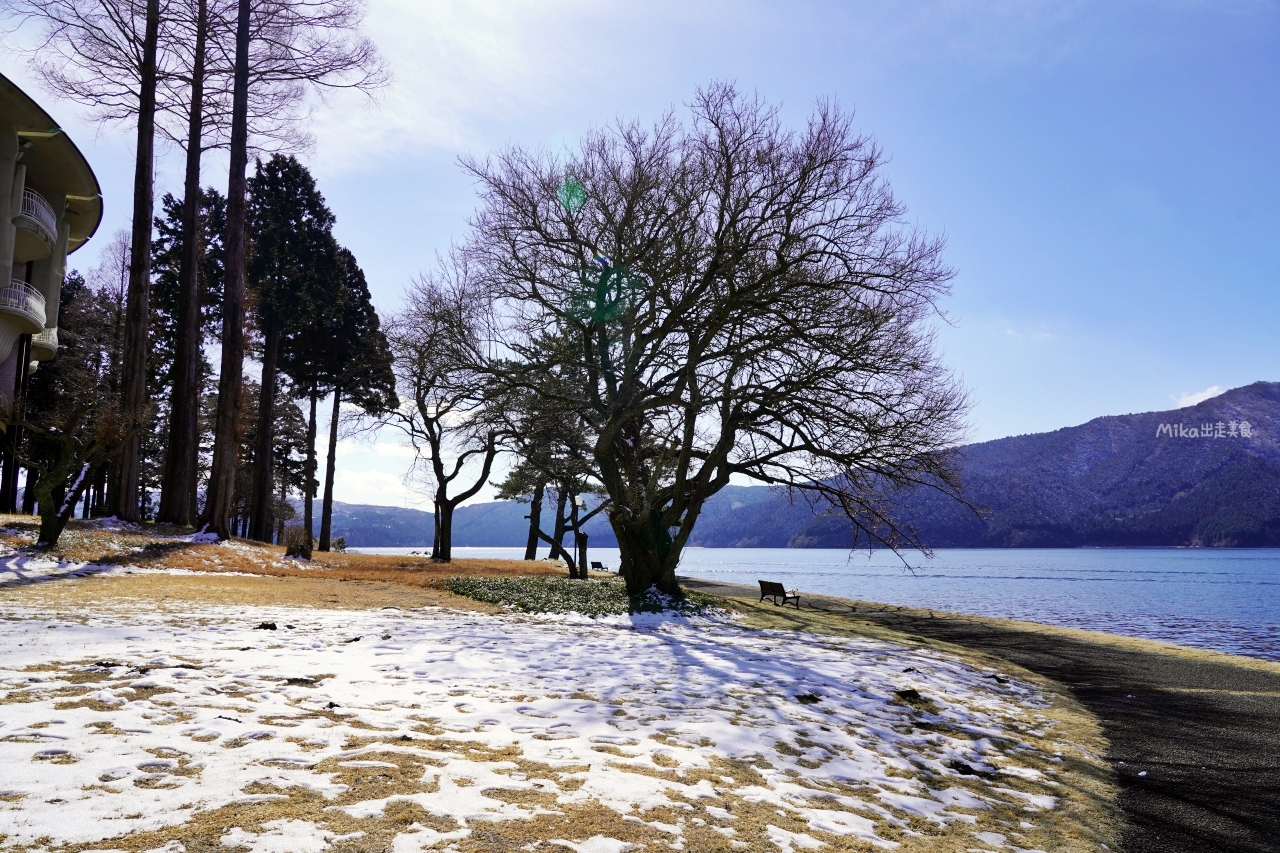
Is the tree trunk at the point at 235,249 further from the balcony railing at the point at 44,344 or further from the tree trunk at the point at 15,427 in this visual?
the balcony railing at the point at 44,344

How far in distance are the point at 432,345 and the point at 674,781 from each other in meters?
13.4

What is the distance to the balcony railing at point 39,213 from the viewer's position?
2558cm

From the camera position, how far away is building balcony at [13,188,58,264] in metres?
25.5

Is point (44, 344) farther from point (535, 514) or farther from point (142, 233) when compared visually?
point (535, 514)

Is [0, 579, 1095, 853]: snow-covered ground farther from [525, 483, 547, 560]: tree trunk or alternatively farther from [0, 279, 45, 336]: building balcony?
[525, 483, 547, 560]: tree trunk

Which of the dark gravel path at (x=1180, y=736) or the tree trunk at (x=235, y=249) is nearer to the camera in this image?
the dark gravel path at (x=1180, y=736)

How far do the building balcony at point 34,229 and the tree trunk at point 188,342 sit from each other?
7163 millimetres

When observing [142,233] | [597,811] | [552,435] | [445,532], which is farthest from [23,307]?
[597,811]

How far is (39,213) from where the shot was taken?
26.3 m

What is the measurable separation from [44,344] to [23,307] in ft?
23.5

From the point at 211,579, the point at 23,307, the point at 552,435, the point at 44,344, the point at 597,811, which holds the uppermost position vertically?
the point at 23,307

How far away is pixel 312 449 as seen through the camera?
38625 mm

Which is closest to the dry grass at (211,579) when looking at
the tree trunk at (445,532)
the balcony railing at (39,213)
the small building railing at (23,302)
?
the tree trunk at (445,532)

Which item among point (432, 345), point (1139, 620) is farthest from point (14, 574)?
point (1139, 620)
